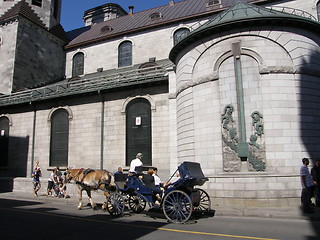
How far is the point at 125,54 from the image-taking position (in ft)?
94.3

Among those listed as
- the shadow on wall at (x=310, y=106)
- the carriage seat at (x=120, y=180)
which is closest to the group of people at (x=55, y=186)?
the carriage seat at (x=120, y=180)

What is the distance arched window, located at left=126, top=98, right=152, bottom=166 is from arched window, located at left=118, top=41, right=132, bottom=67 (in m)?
10.8

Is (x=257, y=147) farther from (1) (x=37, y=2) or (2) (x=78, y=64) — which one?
(1) (x=37, y=2)

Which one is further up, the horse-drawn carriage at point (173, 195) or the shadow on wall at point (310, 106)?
the shadow on wall at point (310, 106)

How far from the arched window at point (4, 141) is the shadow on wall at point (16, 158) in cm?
39

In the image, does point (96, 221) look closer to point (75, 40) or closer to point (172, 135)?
point (172, 135)

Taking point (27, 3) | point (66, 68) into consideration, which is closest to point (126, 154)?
point (66, 68)

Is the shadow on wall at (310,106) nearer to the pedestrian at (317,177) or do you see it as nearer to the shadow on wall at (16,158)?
the pedestrian at (317,177)

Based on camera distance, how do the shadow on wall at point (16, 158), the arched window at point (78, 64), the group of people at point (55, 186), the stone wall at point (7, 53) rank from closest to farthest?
1. the group of people at point (55, 186)
2. the shadow on wall at point (16, 158)
3. the stone wall at point (7, 53)
4. the arched window at point (78, 64)

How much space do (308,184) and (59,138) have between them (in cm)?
1725

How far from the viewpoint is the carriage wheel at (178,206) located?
8500 mm

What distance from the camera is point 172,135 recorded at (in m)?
16.3

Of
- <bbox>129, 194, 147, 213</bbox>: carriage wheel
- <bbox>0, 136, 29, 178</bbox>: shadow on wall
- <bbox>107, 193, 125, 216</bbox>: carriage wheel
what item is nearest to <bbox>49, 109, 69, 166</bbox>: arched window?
<bbox>0, 136, 29, 178</bbox>: shadow on wall

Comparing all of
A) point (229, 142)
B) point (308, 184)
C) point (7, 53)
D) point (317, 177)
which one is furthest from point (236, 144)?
point (7, 53)
